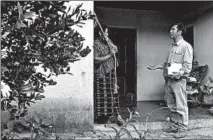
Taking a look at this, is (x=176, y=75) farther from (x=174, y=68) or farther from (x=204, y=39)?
(x=204, y=39)

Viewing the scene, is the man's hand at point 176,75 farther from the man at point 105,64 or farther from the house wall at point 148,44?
the house wall at point 148,44

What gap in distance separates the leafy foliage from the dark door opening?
6.88 metres

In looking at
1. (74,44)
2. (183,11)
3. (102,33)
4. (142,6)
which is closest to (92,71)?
(102,33)

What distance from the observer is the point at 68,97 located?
15.3 ft

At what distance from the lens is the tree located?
1793 mm

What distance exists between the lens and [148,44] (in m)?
8.96

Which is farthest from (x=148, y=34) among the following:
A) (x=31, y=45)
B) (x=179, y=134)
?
(x=31, y=45)

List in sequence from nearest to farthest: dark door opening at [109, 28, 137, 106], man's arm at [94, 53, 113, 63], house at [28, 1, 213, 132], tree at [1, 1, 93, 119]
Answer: tree at [1, 1, 93, 119] < man's arm at [94, 53, 113, 63] < house at [28, 1, 213, 132] < dark door opening at [109, 28, 137, 106]

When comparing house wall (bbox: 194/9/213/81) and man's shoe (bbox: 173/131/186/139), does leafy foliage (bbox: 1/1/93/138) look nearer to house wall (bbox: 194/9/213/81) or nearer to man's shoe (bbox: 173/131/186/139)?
man's shoe (bbox: 173/131/186/139)

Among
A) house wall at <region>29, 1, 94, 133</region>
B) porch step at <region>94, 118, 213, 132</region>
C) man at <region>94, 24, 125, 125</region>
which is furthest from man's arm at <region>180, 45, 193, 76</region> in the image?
house wall at <region>29, 1, 94, 133</region>

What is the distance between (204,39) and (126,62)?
7.92ft

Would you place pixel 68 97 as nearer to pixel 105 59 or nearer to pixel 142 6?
pixel 105 59

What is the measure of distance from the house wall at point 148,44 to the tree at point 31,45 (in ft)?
22.4

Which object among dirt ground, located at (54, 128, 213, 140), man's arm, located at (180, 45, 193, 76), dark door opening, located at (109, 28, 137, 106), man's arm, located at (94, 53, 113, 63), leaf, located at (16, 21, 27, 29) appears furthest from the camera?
dark door opening, located at (109, 28, 137, 106)
